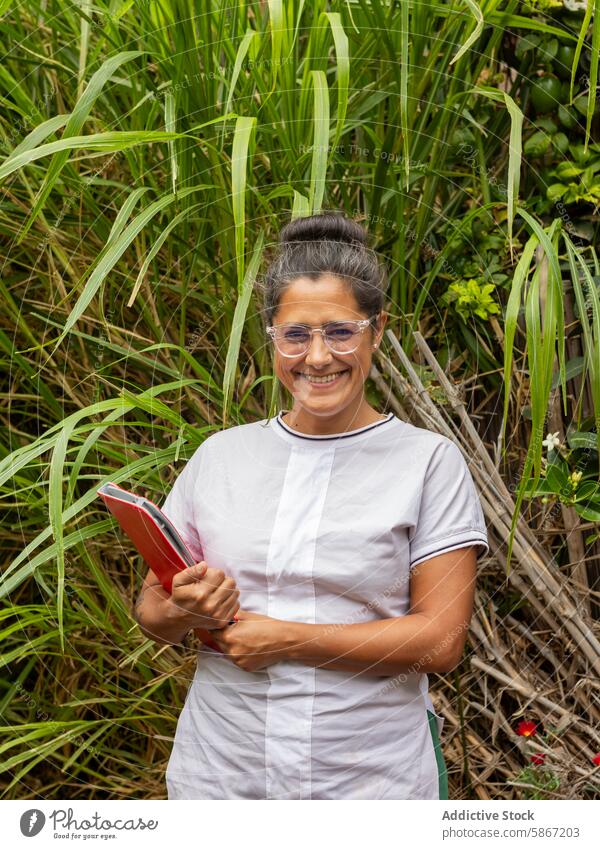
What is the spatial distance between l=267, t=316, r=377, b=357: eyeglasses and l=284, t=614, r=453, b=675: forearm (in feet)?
0.92

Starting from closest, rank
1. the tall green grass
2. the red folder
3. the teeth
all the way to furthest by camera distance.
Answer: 1. the red folder
2. the teeth
3. the tall green grass

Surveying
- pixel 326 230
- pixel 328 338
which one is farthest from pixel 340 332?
pixel 326 230

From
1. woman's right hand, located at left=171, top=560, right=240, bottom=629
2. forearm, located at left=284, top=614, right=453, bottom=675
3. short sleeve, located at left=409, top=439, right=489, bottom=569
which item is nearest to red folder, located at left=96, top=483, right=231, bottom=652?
woman's right hand, located at left=171, top=560, right=240, bottom=629

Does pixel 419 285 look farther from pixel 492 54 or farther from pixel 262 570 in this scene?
pixel 262 570

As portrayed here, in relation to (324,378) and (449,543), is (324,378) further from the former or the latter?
(449,543)

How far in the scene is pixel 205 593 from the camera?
0.95m

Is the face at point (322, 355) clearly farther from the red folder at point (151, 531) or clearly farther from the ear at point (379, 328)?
the red folder at point (151, 531)

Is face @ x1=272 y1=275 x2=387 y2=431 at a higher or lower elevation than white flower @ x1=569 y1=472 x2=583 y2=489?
higher

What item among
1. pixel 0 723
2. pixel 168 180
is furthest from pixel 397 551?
pixel 0 723
